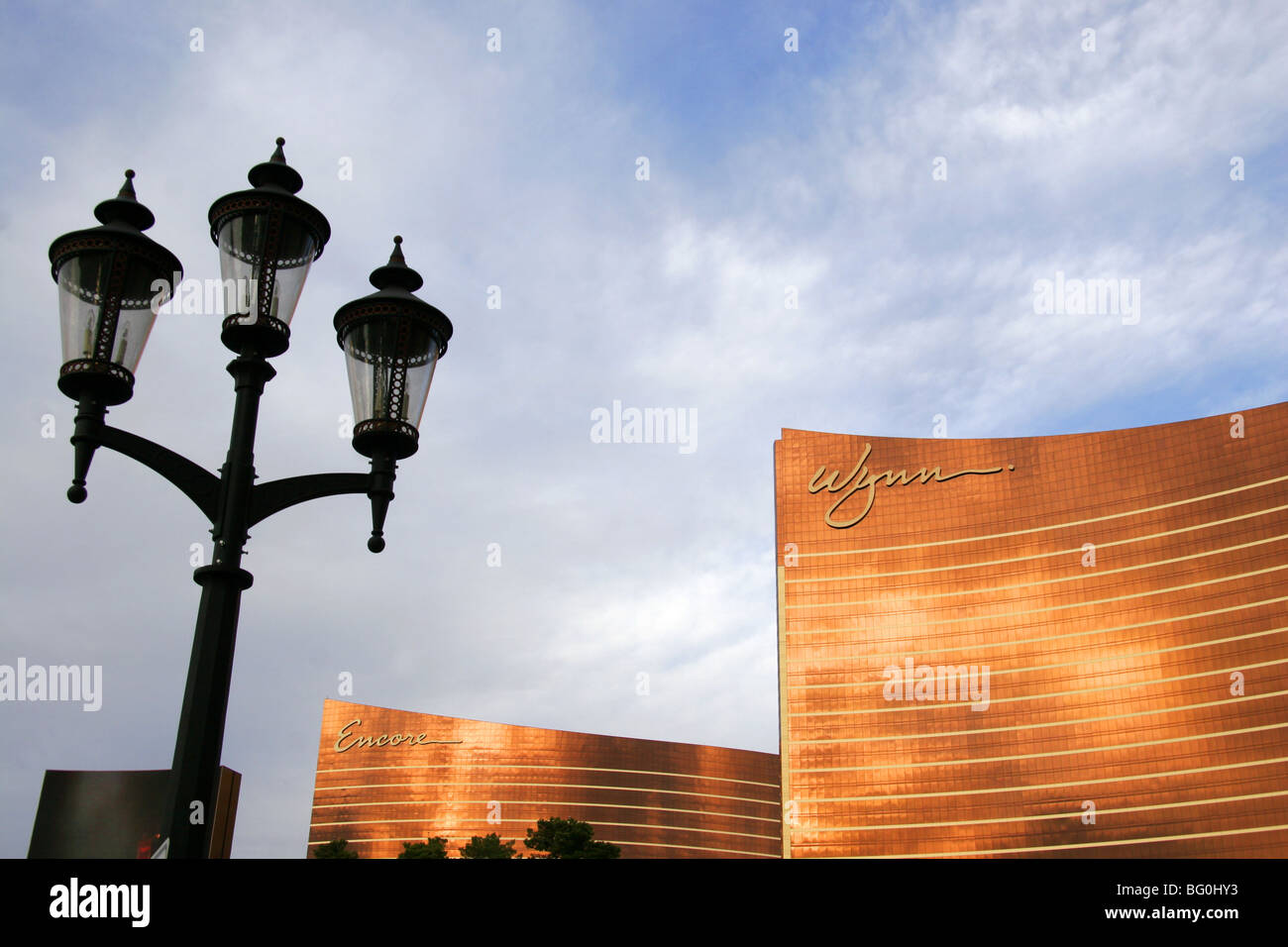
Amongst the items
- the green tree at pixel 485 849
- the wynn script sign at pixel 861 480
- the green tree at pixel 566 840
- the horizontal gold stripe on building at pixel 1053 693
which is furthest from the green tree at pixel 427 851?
the wynn script sign at pixel 861 480

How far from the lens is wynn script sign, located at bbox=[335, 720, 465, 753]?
109 metres

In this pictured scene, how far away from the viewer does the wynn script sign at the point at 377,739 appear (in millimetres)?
109062

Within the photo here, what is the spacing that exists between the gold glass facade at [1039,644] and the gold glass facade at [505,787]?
36.3 m

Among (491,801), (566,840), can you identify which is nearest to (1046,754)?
(566,840)

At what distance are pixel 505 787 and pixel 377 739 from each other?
1479cm

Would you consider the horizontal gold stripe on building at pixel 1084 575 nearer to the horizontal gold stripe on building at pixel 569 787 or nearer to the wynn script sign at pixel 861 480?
the wynn script sign at pixel 861 480

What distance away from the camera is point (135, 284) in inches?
261

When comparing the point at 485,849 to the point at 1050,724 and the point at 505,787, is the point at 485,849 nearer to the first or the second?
the point at 505,787

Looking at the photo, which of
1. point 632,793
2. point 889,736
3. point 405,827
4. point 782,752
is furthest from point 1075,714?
point 405,827

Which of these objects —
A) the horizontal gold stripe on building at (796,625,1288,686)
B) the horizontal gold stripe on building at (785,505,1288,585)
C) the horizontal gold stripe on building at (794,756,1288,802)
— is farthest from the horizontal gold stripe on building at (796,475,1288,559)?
the horizontal gold stripe on building at (794,756,1288,802)

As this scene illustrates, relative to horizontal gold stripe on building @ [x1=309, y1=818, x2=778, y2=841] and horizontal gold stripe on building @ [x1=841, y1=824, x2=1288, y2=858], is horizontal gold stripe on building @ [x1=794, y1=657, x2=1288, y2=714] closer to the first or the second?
horizontal gold stripe on building @ [x1=841, y1=824, x2=1288, y2=858]
